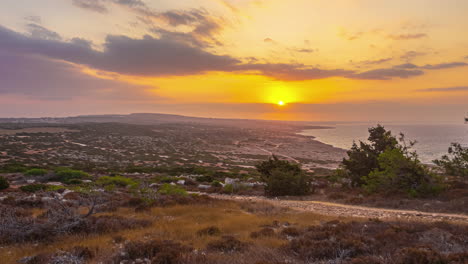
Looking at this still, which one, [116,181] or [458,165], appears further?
[116,181]

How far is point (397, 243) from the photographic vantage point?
7504mm

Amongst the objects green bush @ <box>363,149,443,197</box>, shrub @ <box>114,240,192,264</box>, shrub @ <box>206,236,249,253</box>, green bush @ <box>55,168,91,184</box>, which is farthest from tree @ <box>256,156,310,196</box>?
green bush @ <box>55,168,91,184</box>

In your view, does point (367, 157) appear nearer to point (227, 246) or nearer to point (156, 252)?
point (227, 246)

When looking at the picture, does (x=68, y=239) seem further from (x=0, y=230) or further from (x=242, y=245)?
(x=242, y=245)

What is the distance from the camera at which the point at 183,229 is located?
9.34m

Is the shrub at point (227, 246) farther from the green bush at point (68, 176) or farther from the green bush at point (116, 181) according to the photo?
the green bush at point (68, 176)

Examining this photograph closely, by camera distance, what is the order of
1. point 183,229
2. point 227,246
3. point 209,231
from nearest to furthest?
point 227,246 → point 209,231 → point 183,229

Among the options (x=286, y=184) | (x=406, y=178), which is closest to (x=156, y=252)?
(x=286, y=184)

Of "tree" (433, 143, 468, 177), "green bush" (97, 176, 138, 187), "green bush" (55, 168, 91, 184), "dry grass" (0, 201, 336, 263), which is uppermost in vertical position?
"tree" (433, 143, 468, 177)

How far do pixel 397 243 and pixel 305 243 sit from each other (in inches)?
105

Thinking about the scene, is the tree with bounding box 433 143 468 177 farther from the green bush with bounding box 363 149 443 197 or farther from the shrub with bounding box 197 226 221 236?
the shrub with bounding box 197 226 221 236

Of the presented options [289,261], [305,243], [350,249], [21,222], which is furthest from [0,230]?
[350,249]

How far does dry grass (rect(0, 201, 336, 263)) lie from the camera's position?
272 inches

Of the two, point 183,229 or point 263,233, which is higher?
point 263,233
